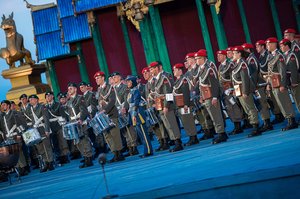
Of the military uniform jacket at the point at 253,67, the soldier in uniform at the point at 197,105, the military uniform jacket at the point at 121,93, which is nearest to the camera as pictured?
the military uniform jacket at the point at 253,67

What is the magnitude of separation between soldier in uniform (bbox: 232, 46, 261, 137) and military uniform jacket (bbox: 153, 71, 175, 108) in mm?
1413

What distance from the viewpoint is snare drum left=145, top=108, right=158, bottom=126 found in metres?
13.4

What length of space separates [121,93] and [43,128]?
2471 mm

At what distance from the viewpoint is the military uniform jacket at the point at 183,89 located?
487 inches

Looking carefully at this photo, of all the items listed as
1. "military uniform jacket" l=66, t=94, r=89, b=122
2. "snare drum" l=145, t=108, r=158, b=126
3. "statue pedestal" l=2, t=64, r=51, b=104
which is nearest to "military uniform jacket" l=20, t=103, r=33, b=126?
"military uniform jacket" l=66, t=94, r=89, b=122

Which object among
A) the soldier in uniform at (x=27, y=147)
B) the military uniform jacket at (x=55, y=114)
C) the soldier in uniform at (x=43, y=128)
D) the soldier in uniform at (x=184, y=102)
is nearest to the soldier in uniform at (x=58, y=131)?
the military uniform jacket at (x=55, y=114)

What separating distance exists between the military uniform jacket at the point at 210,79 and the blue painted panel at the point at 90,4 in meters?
9.32

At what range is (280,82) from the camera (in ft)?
37.0

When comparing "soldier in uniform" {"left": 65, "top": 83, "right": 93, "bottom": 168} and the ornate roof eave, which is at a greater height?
the ornate roof eave

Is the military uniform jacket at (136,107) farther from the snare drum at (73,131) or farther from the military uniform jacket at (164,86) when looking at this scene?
the snare drum at (73,131)

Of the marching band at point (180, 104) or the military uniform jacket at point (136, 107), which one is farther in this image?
the military uniform jacket at point (136, 107)

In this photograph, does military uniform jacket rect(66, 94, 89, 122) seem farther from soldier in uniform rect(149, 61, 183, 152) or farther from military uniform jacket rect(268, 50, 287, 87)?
military uniform jacket rect(268, 50, 287, 87)

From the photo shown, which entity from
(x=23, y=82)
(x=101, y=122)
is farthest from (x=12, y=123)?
(x=23, y=82)

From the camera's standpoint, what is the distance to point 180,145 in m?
12.3
